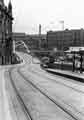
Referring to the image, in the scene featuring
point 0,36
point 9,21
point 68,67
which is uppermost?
point 9,21

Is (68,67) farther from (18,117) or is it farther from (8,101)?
(18,117)

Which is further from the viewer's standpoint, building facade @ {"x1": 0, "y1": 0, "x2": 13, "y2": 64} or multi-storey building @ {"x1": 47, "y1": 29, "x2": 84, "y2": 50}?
multi-storey building @ {"x1": 47, "y1": 29, "x2": 84, "y2": 50}

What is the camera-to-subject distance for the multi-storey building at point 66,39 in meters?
180

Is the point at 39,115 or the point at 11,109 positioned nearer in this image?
the point at 39,115

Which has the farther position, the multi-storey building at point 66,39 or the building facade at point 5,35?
the multi-storey building at point 66,39

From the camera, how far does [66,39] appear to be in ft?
616

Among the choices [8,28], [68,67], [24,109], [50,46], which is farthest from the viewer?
[50,46]

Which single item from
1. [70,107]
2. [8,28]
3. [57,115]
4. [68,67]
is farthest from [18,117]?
[8,28]

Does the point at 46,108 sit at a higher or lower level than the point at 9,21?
lower

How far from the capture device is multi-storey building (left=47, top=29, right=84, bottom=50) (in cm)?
18038

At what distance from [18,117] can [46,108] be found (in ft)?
6.31

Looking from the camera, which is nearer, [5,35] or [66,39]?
[5,35]

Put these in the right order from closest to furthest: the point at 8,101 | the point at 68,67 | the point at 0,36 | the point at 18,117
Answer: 1. the point at 18,117
2. the point at 8,101
3. the point at 68,67
4. the point at 0,36

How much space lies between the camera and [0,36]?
94312 mm
